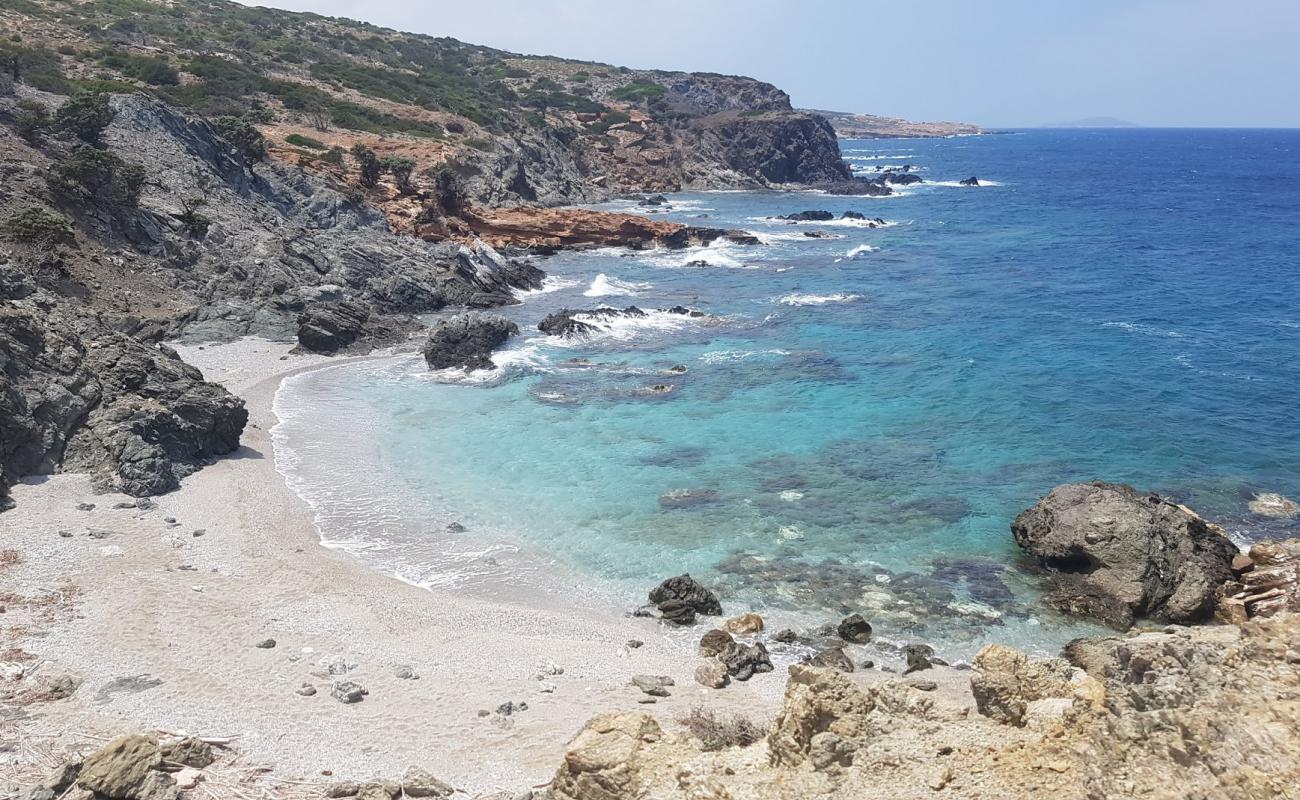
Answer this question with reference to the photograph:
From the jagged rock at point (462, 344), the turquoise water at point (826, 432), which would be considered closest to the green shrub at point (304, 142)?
the turquoise water at point (826, 432)

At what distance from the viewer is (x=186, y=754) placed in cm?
1169

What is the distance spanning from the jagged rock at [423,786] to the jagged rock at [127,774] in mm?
2892

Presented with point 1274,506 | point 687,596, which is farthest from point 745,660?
point 1274,506

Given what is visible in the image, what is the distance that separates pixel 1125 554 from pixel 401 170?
56.0 metres

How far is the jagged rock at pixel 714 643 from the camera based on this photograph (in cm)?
1670

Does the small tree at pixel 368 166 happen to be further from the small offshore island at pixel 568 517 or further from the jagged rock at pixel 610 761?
the jagged rock at pixel 610 761

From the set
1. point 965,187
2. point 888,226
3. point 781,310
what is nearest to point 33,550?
point 781,310

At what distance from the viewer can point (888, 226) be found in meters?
81.9

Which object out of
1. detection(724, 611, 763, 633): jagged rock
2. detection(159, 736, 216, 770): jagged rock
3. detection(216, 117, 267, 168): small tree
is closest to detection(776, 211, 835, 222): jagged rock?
detection(216, 117, 267, 168): small tree

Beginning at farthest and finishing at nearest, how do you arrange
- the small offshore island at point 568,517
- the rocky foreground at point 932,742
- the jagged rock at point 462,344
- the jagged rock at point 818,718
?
the jagged rock at point 462,344
the small offshore island at point 568,517
the jagged rock at point 818,718
the rocky foreground at point 932,742

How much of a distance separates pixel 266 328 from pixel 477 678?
2963 centimetres

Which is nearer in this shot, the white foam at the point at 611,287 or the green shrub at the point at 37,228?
the green shrub at the point at 37,228

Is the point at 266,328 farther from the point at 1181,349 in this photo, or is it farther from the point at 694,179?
the point at 694,179

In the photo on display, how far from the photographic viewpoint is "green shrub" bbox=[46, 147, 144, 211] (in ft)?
126
